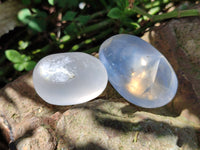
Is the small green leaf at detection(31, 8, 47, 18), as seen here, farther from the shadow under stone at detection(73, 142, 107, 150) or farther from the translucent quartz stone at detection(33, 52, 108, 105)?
the shadow under stone at detection(73, 142, 107, 150)

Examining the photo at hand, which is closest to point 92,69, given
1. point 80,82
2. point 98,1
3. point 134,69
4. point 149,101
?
point 80,82

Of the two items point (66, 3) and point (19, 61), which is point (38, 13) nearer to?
point (66, 3)

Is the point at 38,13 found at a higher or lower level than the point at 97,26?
higher

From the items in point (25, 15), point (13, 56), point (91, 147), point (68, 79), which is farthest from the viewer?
point (25, 15)

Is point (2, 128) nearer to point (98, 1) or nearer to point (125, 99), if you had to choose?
point (125, 99)

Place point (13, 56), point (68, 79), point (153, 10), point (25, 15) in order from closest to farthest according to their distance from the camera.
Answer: point (68, 79)
point (13, 56)
point (25, 15)
point (153, 10)

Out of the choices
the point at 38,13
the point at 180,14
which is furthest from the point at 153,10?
the point at 38,13
